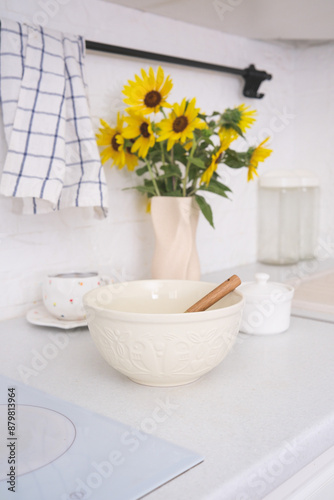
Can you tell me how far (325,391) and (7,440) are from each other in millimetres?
378

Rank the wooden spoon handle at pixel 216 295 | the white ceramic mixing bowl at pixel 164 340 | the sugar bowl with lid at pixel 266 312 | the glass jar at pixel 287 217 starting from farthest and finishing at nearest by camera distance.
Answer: the glass jar at pixel 287 217 → the sugar bowl with lid at pixel 266 312 → the wooden spoon handle at pixel 216 295 → the white ceramic mixing bowl at pixel 164 340

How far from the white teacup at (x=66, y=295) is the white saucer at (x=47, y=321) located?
0.01 m

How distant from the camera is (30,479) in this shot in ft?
1.55

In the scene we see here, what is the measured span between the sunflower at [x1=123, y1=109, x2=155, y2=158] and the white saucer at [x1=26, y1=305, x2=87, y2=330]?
1.12 feet

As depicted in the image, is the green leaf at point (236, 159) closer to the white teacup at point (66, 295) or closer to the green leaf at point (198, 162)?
the green leaf at point (198, 162)

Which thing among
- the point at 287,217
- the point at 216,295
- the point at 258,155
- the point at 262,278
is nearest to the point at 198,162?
the point at 258,155

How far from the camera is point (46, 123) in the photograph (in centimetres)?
92

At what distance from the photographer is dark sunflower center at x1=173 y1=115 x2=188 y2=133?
99 cm

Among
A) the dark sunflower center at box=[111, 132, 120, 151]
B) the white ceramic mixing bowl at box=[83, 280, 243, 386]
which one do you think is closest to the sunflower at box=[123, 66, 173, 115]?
the dark sunflower center at box=[111, 132, 120, 151]

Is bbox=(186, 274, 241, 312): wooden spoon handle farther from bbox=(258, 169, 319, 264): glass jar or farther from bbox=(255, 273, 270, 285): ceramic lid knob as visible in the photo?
bbox=(258, 169, 319, 264): glass jar

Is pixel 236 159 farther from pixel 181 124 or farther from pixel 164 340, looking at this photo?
pixel 164 340

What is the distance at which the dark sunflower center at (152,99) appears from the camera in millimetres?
983

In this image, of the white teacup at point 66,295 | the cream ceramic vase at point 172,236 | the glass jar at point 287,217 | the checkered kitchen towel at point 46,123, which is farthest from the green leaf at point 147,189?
the glass jar at point 287,217

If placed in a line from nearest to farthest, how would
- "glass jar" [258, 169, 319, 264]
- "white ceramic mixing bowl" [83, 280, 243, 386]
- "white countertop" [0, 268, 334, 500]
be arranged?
"white countertop" [0, 268, 334, 500] → "white ceramic mixing bowl" [83, 280, 243, 386] → "glass jar" [258, 169, 319, 264]
